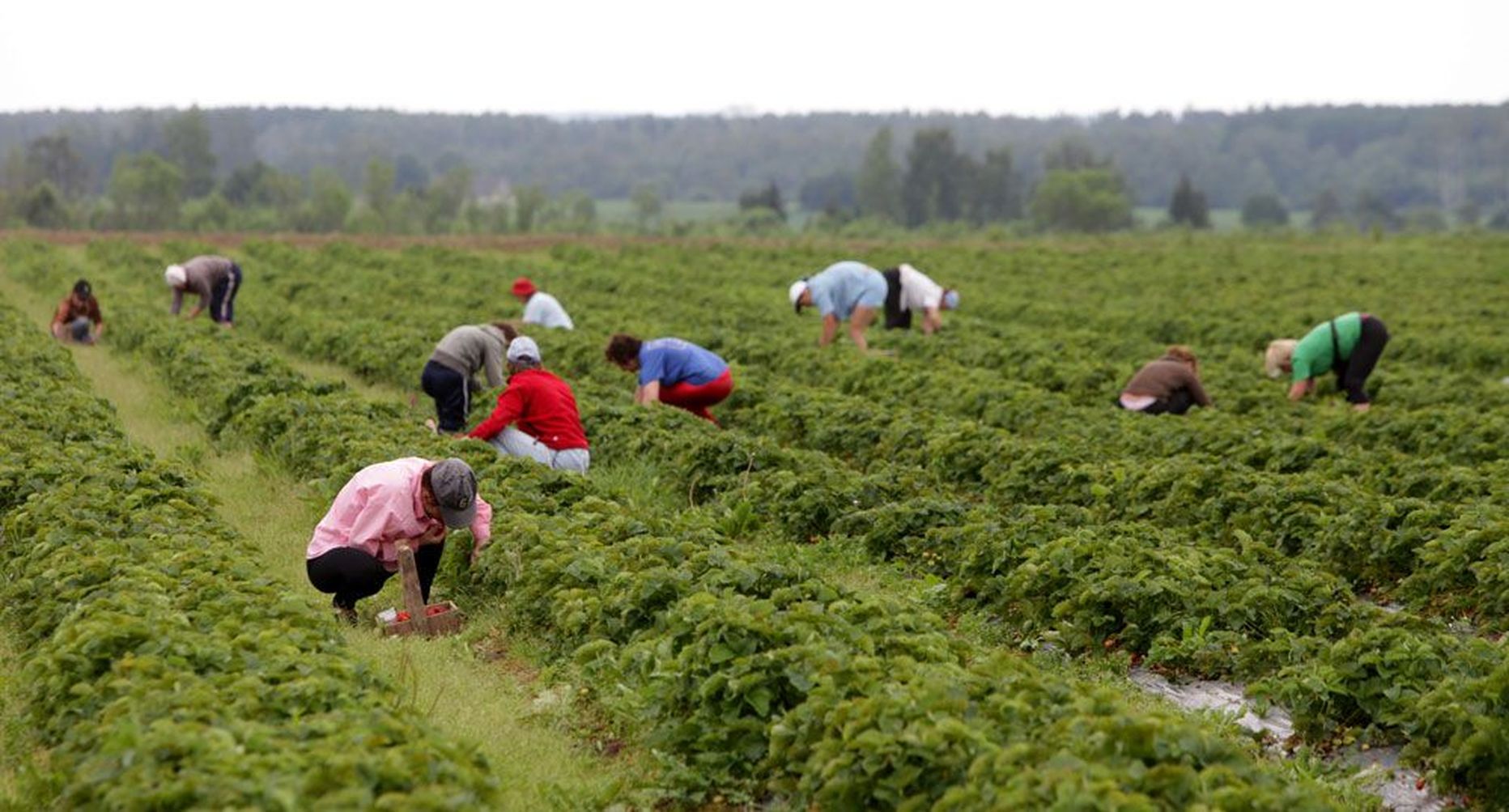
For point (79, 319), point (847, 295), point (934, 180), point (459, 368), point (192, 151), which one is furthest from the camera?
point (192, 151)

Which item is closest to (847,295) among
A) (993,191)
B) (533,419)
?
(533,419)

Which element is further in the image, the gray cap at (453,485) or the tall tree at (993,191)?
the tall tree at (993,191)

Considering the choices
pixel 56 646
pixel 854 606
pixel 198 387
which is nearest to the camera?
pixel 56 646

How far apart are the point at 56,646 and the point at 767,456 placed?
22.7 ft

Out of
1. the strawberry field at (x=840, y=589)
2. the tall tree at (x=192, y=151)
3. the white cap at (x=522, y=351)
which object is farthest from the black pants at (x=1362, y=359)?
the tall tree at (x=192, y=151)

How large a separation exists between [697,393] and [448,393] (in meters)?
2.40

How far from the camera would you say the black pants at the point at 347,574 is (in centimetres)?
918

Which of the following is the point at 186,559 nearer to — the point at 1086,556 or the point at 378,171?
the point at 1086,556

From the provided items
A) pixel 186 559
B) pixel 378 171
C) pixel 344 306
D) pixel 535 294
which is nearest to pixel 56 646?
pixel 186 559

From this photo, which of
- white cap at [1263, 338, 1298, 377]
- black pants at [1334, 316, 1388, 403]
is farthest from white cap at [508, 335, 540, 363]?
white cap at [1263, 338, 1298, 377]

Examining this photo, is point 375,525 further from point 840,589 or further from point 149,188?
point 149,188

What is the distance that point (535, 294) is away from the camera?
21.9 metres

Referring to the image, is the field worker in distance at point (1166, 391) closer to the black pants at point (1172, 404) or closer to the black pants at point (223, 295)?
the black pants at point (1172, 404)

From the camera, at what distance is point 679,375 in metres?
15.3
